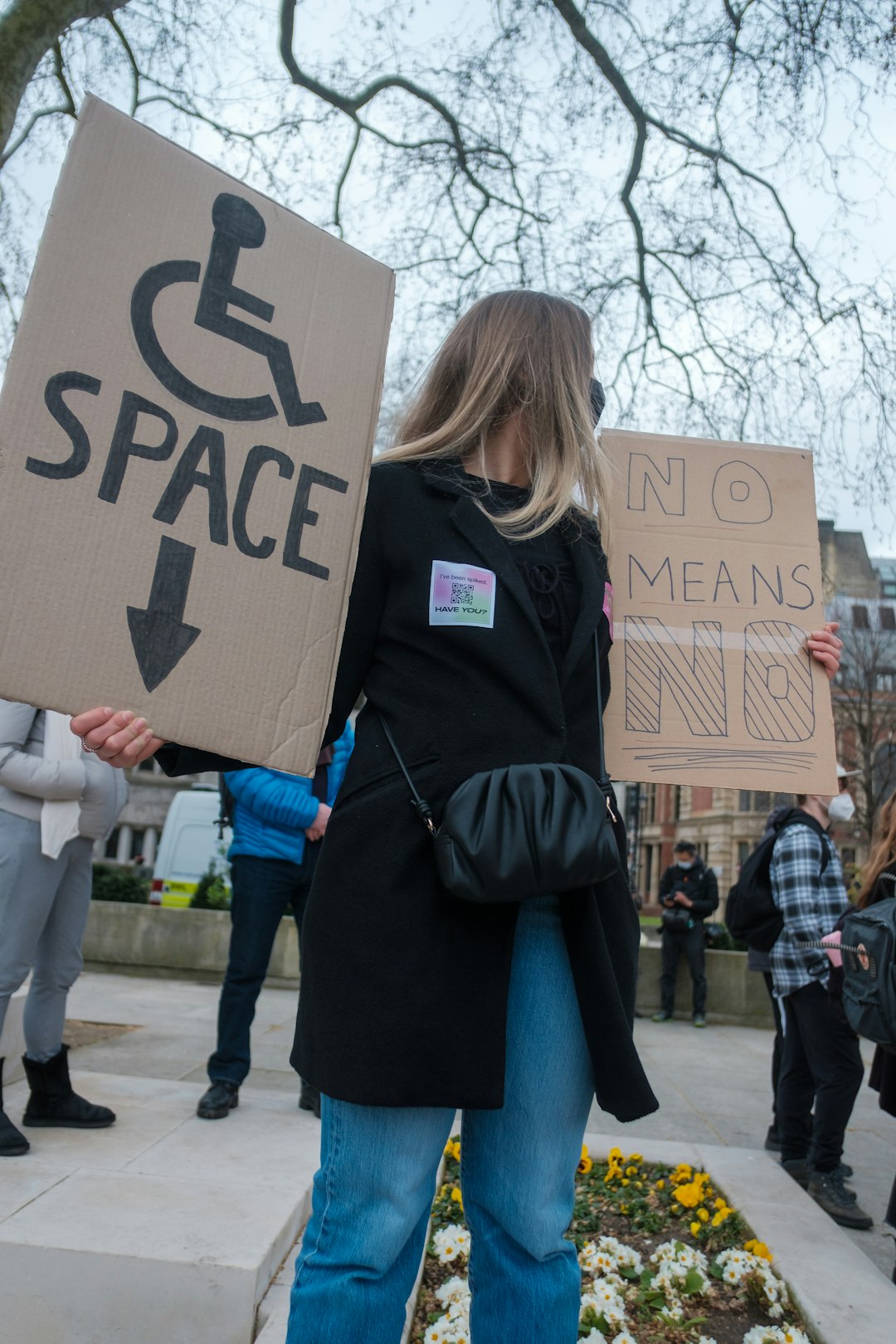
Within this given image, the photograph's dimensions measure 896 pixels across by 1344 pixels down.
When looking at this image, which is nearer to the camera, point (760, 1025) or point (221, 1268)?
point (221, 1268)

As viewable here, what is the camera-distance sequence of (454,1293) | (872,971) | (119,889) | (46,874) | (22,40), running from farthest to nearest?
1. (119,889)
2. (22,40)
3. (46,874)
4. (872,971)
5. (454,1293)

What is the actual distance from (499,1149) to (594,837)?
1.66 ft

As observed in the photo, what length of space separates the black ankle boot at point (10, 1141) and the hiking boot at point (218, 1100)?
0.84 meters

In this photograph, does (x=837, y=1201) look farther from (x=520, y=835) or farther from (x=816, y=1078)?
(x=520, y=835)

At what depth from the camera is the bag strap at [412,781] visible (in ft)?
4.74

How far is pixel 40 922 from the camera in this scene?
3240mm

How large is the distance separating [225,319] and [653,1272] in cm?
266

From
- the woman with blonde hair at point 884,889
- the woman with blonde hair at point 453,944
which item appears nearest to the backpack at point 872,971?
the woman with blonde hair at point 884,889

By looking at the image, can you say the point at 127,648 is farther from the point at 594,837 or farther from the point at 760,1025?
the point at 760,1025

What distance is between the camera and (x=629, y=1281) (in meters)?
2.75

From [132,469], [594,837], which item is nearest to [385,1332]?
[594,837]

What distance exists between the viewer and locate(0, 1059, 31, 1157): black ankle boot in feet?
9.53

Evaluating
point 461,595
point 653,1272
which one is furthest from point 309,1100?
point 461,595

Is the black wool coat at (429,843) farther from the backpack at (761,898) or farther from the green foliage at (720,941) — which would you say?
the green foliage at (720,941)
